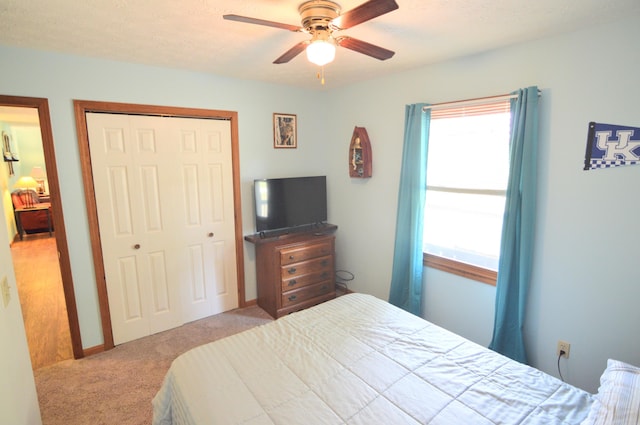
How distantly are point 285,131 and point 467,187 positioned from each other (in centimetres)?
200

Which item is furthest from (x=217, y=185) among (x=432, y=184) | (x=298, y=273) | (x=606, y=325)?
(x=606, y=325)

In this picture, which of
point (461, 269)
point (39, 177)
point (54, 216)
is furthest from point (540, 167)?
point (39, 177)

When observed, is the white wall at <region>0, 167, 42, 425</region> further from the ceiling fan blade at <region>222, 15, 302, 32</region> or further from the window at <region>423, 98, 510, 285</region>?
the window at <region>423, 98, 510, 285</region>

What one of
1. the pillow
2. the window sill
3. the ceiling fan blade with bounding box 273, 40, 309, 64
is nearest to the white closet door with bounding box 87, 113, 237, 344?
the ceiling fan blade with bounding box 273, 40, 309, 64

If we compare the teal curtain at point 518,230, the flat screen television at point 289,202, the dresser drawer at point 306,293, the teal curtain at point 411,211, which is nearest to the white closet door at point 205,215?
the flat screen television at point 289,202

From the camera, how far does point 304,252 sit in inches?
133

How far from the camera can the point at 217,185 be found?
3215 mm

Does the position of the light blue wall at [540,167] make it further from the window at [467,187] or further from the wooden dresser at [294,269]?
the wooden dresser at [294,269]

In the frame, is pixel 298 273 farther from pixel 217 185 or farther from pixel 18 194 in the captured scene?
pixel 18 194

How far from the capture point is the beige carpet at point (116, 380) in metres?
2.08

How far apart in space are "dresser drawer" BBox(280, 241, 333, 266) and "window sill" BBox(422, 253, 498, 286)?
1064 millimetres

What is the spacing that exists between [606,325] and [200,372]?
7.95ft

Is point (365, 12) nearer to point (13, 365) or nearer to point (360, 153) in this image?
point (360, 153)

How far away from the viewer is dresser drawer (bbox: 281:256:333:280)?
10.7ft
